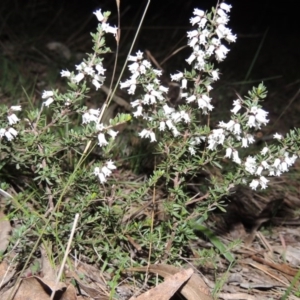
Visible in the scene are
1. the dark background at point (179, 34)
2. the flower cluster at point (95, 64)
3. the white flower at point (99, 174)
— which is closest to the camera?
the flower cluster at point (95, 64)

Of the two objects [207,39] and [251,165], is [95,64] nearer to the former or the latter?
[207,39]

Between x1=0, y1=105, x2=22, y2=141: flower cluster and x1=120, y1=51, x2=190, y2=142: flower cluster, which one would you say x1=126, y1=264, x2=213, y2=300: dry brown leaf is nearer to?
x1=120, y1=51, x2=190, y2=142: flower cluster

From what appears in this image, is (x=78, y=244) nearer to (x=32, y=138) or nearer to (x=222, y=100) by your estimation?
(x=32, y=138)

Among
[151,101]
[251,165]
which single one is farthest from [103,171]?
[251,165]

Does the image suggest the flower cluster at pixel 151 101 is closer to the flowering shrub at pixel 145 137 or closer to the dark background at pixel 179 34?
the flowering shrub at pixel 145 137

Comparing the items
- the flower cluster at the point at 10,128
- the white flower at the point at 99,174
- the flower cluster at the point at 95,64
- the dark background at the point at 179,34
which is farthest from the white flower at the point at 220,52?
the dark background at the point at 179,34

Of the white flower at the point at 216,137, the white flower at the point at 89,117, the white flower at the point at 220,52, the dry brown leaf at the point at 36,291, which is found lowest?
the dry brown leaf at the point at 36,291
